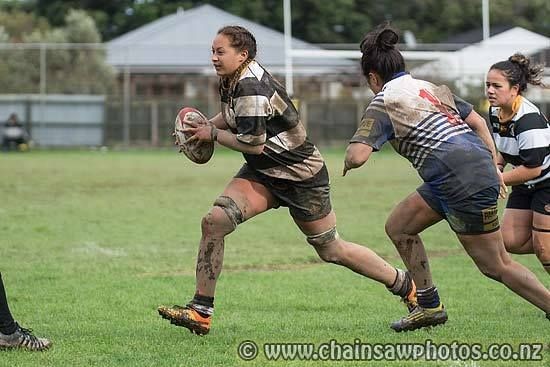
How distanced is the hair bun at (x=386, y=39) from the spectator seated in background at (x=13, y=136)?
31.2 m

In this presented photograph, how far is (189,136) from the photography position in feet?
24.0

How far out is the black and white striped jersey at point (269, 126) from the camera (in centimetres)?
699

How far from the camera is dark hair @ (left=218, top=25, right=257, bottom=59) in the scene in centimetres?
716

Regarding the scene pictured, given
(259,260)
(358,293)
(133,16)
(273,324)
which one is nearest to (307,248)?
(259,260)

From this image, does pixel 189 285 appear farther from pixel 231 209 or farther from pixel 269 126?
pixel 269 126

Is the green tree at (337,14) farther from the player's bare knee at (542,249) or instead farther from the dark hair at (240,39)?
the dark hair at (240,39)

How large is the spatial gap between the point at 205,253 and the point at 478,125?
2.03m

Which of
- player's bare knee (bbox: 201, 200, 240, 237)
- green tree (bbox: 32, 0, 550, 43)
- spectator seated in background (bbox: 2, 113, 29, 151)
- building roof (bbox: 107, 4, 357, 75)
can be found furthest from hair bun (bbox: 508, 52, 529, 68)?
green tree (bbox: 32, 0, 550, 43)

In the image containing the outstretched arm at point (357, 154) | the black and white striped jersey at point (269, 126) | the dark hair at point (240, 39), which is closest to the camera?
the outstretched arm at point (357, 154)

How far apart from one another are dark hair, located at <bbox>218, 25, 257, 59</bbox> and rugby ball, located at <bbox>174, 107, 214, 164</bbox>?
0.54m

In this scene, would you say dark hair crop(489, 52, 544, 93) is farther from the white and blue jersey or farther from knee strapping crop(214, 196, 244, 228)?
knee strapping crop(214, 196, 244, 228)

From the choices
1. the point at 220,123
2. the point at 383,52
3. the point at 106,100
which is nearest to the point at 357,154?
the point at 383,52

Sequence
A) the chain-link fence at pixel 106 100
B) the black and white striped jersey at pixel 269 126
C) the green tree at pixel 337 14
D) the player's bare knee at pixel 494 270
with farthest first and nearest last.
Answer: the green tree at pixel 337 14 < the chain-link fence at pixel 106 100 < the black and white striped jersey at pixel 269 126 < the player's bare knee at pixel 494 270

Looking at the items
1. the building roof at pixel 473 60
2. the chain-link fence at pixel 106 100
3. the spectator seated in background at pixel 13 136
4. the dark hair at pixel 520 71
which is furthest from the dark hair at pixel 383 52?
the building roof at pixel 473 60
